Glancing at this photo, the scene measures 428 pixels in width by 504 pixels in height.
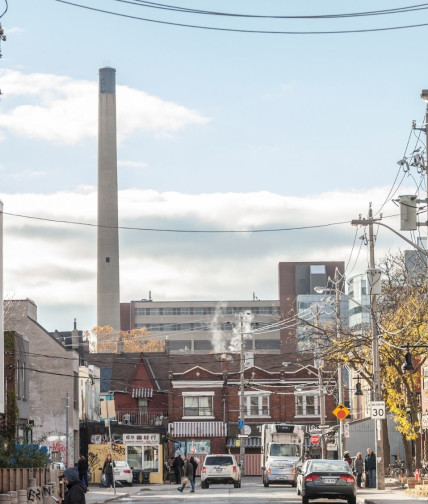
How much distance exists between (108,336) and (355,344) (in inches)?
3353

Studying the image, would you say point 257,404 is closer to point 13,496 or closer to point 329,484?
point 329,484

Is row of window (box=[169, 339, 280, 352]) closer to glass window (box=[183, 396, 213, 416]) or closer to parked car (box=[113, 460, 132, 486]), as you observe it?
glass window (box=[183, 396, 213, 416])

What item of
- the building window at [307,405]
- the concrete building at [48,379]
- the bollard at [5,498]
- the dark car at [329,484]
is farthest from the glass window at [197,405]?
the bollard at [5,498]

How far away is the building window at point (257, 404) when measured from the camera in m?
89.2

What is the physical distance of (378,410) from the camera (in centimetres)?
4297

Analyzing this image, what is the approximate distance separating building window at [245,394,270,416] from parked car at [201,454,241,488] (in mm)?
33869

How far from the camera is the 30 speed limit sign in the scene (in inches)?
1688

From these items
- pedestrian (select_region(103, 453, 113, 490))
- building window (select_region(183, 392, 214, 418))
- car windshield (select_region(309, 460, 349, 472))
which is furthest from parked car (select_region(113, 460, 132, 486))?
car windshield (select_region(309, 460, 349, 472))

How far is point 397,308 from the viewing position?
52781 mm

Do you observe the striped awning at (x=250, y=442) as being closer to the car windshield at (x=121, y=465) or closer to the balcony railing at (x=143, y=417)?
the balcony railing at (x=143, y=417)

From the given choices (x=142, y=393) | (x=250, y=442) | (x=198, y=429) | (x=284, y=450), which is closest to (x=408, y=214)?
(x=284, y=450)

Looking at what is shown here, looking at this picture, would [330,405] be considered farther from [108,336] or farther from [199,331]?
[199,331]

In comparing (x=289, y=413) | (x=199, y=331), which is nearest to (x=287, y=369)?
(x=289, y=413)

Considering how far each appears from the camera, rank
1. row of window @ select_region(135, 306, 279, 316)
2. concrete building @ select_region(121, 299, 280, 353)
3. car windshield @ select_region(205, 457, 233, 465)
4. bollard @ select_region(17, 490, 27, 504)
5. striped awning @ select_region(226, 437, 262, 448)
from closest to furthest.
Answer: bollard @ select_region(17, 490, 27, 504) → car windshield @ select_region(205, 457, 233, 465) → striped awning @ select_region(226, 437, 262, 448) → concrete building @ select_region(121, 299, 280, 353) → row of window @ select_region(135, 306, 279, 316)
